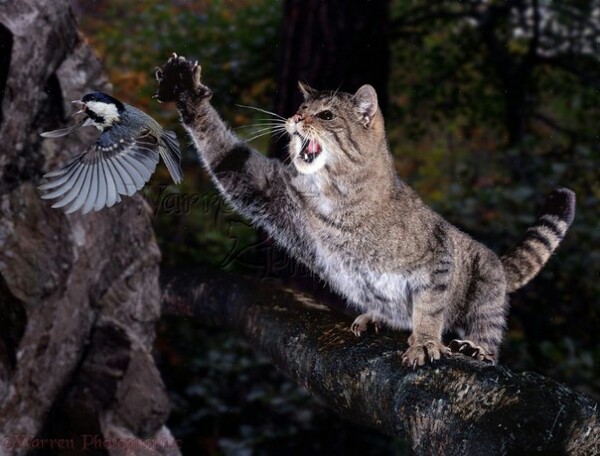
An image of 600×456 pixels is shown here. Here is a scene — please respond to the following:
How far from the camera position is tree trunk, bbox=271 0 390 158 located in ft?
18.2

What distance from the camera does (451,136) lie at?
37.2 feet

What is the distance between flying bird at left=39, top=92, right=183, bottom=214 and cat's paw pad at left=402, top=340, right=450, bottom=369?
1228 millimetres

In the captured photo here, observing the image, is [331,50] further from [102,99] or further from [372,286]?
[102,99]

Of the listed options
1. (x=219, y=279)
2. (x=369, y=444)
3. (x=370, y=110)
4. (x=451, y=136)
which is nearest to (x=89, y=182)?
(x=370, y=110)

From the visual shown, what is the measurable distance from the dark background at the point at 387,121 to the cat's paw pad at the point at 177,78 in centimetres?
117

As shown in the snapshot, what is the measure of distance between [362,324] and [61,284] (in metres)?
1.69

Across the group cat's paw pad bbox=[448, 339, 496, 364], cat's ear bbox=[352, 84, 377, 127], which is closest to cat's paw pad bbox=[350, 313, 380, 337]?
cat's paw pad bbox=[448, 339, 496, 364]

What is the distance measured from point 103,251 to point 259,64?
13.0ft

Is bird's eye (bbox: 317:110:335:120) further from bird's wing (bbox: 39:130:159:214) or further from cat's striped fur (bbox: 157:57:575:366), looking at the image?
bird's wing (bbox: 39:130:159:214)

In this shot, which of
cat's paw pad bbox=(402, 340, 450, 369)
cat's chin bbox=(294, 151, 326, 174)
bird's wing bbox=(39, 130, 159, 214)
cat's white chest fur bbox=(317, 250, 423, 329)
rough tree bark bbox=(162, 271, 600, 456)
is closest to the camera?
rough tree bark bbox=(162, 271, 600, 456)

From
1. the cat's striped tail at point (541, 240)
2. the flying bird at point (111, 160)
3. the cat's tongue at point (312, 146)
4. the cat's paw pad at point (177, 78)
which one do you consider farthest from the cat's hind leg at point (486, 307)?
the flying bird at point (111, 160)

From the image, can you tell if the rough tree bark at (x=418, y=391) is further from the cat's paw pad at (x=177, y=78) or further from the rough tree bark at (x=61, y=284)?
the cat's paw pad at (x=177, y=78)

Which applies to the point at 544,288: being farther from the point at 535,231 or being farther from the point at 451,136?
the point at 451,136

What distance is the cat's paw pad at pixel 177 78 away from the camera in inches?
139
